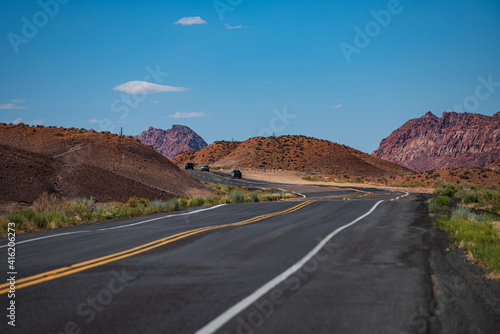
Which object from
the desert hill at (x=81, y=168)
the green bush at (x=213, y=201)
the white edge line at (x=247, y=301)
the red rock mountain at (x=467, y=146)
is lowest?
the white edge line at (x=247, y=301)

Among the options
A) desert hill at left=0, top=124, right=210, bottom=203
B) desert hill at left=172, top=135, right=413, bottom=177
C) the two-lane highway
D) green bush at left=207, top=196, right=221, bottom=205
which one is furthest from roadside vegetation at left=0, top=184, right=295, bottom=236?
desert hill at left=172, top=135, right=413, bottom=177

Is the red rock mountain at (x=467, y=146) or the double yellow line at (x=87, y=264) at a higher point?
the red rock mountain at (x=467, y=146)

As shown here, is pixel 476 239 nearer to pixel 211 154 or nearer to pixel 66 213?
pixel 66 213

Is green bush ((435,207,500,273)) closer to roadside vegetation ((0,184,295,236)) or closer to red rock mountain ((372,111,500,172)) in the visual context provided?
roadside vegetation ((0,184,295,236))

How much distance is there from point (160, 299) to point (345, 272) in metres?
3.36

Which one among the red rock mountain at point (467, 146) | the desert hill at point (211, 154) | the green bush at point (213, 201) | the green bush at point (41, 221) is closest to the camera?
the green bush at point (41, 221)

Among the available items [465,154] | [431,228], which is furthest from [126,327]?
[465,154]

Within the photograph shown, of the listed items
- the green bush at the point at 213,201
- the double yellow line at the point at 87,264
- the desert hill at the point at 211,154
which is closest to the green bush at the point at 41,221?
the double yellow line at the point at 87,264

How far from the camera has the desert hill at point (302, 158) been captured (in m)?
128

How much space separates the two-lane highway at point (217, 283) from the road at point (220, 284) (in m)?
0.02

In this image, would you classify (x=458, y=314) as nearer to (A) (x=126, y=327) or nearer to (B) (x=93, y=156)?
(A) (x=126, y=327)

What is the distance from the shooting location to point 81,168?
37.7m

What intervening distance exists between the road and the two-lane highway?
0.02 m

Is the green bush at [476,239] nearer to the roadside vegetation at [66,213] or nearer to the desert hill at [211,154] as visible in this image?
the roadside vegetation at [66,213]
